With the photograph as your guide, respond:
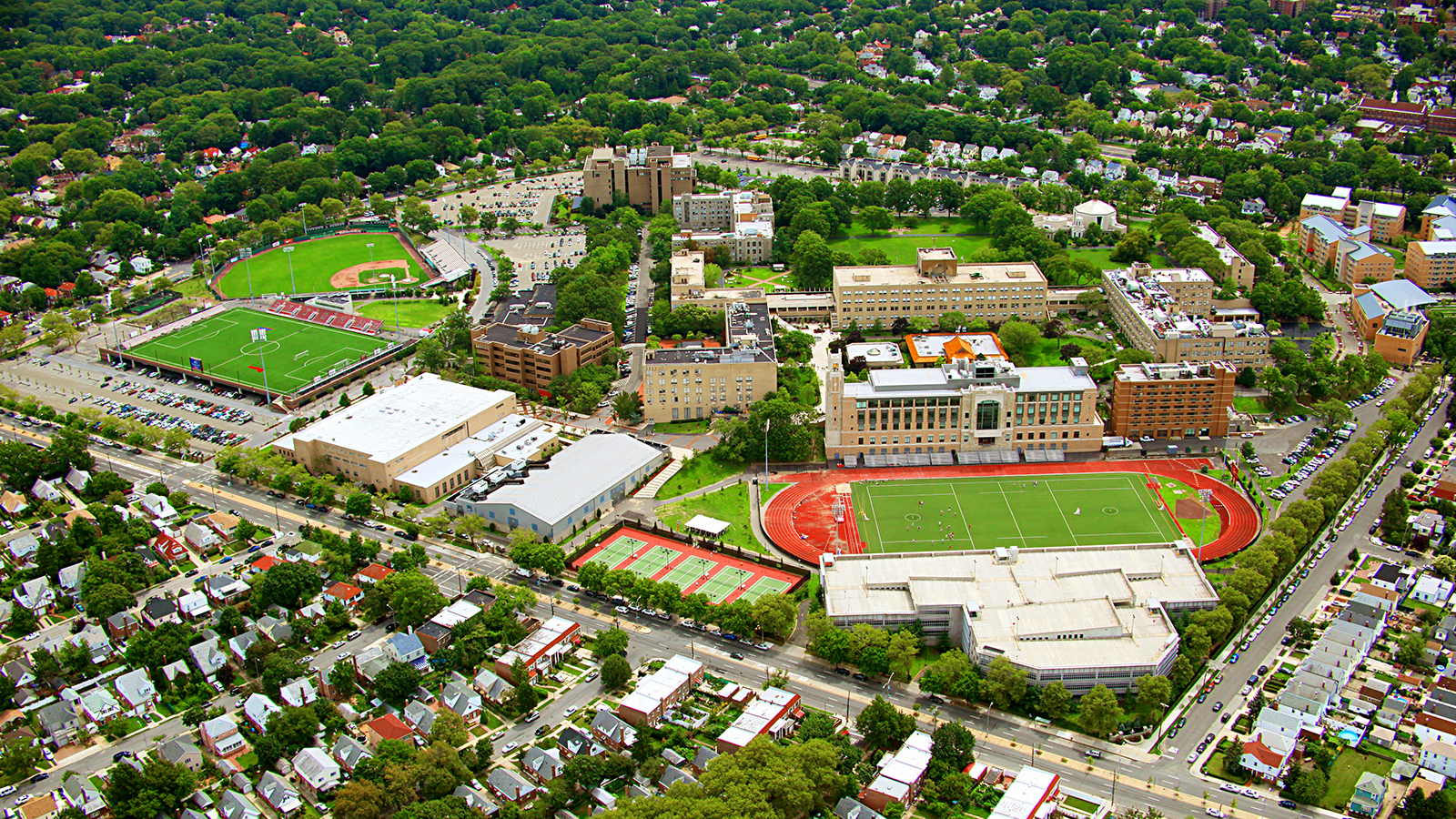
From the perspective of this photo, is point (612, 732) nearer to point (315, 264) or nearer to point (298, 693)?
point (298, 693)

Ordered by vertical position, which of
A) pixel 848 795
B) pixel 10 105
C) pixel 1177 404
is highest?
pixel 10 105

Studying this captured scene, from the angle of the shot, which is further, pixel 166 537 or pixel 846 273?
pixel 846 273

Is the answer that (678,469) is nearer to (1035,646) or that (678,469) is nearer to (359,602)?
(359,602)

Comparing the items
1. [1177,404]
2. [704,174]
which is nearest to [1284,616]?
[1177,404]

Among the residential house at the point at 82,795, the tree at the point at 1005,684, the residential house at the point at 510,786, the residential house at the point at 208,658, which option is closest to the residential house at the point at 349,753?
the residential house at the point at 510,786

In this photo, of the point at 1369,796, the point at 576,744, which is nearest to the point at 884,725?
the point at 576,744

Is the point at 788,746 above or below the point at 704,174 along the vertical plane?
below

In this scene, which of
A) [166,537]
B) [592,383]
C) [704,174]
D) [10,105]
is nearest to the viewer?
[166,537]

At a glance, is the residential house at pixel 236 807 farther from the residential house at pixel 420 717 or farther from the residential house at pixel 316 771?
the residential house at pixel 420 717
